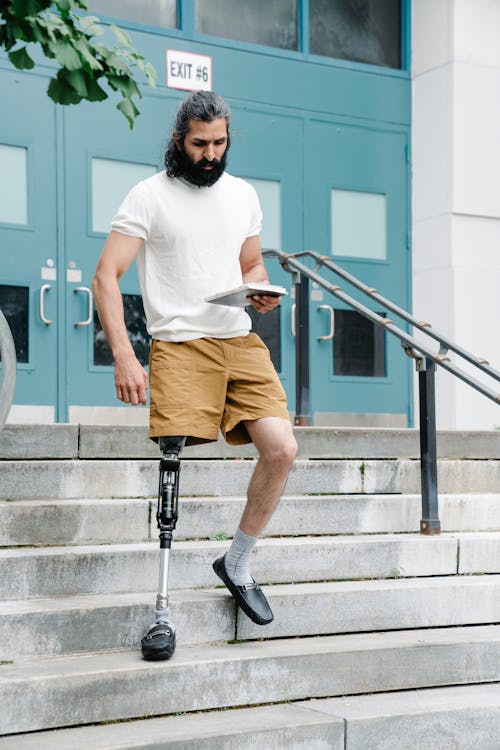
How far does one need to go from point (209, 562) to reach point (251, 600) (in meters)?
0.46

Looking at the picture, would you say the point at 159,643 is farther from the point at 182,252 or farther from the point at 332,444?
the point at 332,444

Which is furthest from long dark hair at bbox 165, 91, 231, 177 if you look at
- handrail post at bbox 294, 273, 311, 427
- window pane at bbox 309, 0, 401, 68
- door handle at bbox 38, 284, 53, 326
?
window pane at bbox 309, 0, 401, 68

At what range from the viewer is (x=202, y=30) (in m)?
8.09

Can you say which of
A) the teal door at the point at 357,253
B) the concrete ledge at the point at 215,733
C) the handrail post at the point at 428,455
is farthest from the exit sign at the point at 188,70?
the concrete ledge at the point at 215,733

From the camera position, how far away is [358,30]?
866 cm

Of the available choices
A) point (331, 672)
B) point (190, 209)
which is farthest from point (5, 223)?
point (331, 672)

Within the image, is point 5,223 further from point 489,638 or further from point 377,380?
point 489,638

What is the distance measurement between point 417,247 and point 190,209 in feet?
15.3

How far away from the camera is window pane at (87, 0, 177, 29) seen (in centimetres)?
773

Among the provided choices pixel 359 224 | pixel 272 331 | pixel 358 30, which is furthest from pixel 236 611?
pixel 358 30

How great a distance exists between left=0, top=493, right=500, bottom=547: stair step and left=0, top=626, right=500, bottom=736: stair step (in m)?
0.72

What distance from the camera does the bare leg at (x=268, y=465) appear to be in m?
4.16

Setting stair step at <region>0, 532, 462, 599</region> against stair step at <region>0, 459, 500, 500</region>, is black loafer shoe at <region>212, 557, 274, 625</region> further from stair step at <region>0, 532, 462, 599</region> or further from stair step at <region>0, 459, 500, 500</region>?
stair step at <region>0, 459, 500, 500</region>

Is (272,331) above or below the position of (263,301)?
above
